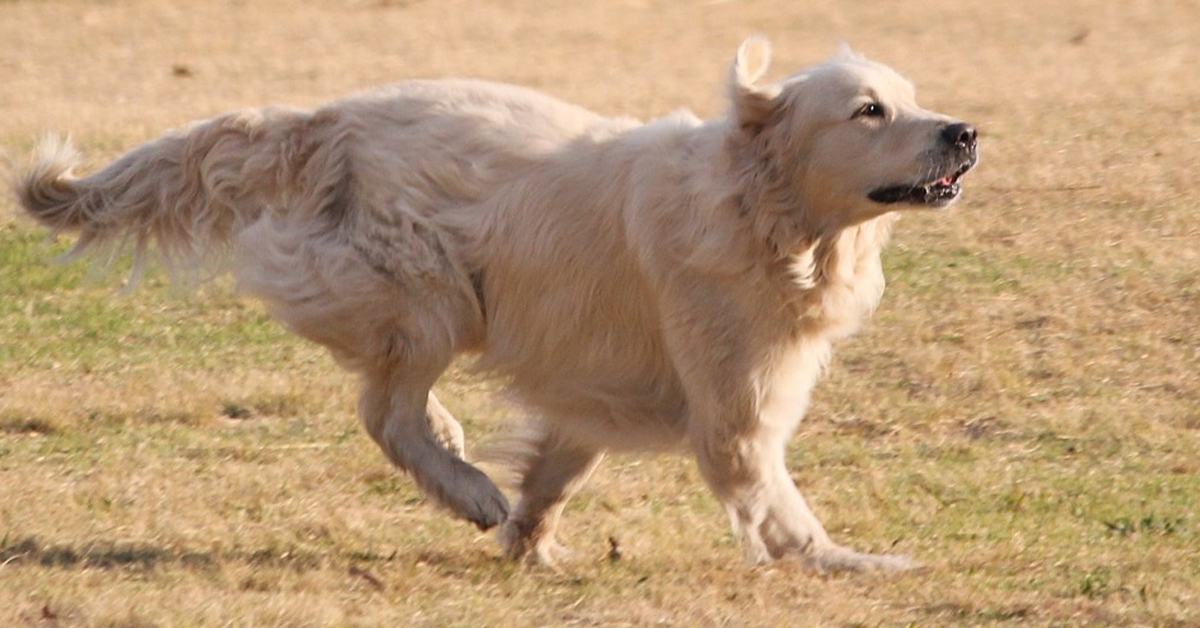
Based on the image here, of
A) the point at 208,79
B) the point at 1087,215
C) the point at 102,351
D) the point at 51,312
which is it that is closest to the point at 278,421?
the point at 102,351

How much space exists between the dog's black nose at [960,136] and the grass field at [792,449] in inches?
41.7

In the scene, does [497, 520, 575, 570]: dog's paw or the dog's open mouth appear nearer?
the dog's open mouth

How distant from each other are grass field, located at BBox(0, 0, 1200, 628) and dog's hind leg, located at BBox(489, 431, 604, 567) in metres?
0.12

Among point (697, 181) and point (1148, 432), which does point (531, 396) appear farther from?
point (1148, 432)

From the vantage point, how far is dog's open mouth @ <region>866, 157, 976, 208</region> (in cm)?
630

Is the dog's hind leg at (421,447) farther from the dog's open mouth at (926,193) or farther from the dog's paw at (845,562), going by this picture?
the dog's open mouth at (926,193)

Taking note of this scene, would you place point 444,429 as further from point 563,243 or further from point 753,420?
point 753,420

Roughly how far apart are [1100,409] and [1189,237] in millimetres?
2677

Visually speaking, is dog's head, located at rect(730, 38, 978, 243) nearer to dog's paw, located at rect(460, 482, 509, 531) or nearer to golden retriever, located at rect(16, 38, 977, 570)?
golden retriever, located at rect(16, 38, 977, 570)

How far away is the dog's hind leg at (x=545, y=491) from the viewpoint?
6945mm

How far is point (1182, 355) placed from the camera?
9.25 meters

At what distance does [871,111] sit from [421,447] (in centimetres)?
187

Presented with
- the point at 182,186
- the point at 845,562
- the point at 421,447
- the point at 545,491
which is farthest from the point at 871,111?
the point at 182,186

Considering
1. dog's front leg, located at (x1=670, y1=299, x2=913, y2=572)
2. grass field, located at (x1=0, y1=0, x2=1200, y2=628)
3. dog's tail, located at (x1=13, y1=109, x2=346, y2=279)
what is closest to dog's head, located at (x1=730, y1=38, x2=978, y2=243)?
dog's front leg, located at (x1=670, y1=299, x2=913, y2=572)
